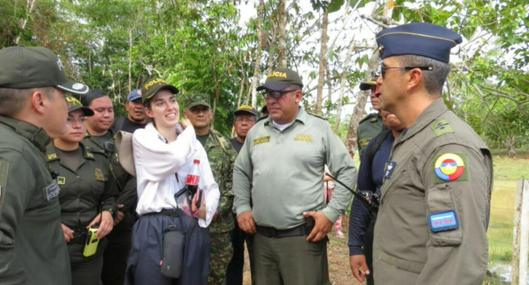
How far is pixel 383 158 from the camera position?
2.79m

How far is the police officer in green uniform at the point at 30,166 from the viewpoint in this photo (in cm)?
160

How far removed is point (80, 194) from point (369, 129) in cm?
239

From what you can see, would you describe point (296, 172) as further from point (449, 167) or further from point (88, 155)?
point (449, 167)

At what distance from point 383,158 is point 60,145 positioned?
2.14 m

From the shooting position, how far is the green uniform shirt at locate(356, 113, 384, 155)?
3878 millimetres

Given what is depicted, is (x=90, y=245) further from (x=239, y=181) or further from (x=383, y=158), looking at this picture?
(x=383, y=158)

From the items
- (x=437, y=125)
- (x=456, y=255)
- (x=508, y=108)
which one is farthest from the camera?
(x=508, y=108)

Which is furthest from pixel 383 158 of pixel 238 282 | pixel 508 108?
pixel 508 108

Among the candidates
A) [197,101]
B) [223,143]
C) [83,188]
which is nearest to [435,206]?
[83,188]

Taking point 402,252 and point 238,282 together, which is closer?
point 402,252

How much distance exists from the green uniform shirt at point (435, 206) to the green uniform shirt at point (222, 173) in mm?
2185

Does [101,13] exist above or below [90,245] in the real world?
above

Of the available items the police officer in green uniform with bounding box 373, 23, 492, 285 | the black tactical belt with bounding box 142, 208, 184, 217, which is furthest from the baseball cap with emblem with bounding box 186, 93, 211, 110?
the police officer in green uniform with bounding box 373, 23, 492, 285

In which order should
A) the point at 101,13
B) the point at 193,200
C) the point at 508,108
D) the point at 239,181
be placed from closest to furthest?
the point at 193,200
the point at 239,181
the point at 508,108
the point at 101,13
